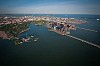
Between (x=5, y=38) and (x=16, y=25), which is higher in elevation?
(x=16, y=25)

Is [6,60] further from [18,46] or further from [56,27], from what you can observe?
[56,27]

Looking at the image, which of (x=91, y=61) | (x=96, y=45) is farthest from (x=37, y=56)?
(x=96, y=45)

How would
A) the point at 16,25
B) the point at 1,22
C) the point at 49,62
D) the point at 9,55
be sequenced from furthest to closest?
the point at 16,25
the point at 1,22
the point at 9,55
the point at 49,62

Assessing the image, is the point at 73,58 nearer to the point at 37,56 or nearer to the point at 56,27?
the point at 37,56

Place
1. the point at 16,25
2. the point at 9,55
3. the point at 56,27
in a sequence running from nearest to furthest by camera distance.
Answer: the point at 9,55
the point at 16,25
the point at 56,27

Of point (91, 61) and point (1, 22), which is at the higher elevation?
point (1, 22)

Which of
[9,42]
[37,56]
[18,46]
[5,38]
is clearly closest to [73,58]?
[37,56]

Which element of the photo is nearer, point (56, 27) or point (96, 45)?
point (96, 45)

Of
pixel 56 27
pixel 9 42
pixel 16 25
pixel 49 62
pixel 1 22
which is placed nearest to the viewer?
pixel 49 62

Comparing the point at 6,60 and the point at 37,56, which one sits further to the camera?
the point at 37,56
